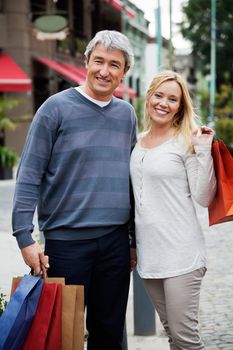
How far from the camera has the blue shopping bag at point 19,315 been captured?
314cm

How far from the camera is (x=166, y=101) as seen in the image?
3494 millimetres

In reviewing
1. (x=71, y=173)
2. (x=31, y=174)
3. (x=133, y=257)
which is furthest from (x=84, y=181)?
(x=133, y=257)

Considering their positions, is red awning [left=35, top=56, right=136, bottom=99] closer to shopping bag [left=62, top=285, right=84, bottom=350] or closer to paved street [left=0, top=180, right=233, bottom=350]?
paved street [left=0, top=180, right=233, bottom=350]

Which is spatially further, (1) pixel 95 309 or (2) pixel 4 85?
(2) pixel 4 85

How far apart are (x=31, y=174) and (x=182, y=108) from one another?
815mm

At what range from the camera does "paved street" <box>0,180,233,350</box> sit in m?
5.19

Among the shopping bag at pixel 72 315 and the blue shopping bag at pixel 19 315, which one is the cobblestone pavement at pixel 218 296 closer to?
the shopping bag at pixel 72 315

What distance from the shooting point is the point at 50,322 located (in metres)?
3.25

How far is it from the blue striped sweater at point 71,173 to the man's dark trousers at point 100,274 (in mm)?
57

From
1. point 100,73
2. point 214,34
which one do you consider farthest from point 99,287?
point 214,34

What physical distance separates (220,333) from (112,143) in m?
2.39

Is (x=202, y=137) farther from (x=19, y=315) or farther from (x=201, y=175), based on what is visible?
(x=19, y=315)

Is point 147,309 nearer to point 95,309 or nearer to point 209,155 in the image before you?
point 95,309

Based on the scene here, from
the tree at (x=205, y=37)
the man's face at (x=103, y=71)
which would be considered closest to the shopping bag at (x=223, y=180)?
the man's face at (x=103, y=71)
